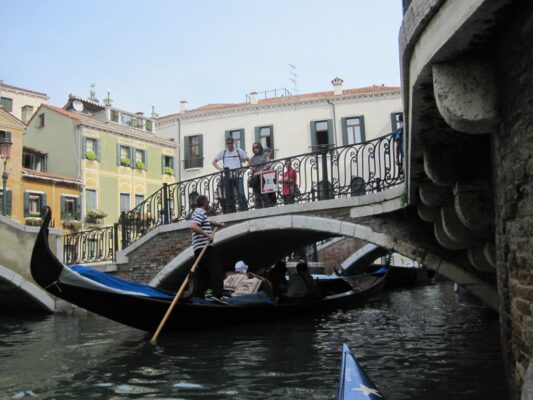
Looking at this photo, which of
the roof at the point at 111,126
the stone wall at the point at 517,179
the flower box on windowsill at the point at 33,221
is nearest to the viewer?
the stone wall at the point at 517,179

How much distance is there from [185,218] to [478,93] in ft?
16.3

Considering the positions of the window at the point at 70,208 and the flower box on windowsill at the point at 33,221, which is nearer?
the flower box on windowsill at the point at 33,221

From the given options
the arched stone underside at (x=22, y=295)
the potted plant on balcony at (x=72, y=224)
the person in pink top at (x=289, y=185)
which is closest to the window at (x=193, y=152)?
the potted plant on balcony at (x=72, y=224)

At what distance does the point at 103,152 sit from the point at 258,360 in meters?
12.8

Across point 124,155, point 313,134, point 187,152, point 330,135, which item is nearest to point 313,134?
point 313,134

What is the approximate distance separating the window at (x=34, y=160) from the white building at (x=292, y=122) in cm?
385

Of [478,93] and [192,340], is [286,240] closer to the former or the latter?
[192,340]

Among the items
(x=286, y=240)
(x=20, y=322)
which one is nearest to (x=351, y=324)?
(x=286, y=240)

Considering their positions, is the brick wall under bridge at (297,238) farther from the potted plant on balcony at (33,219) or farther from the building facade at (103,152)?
the building facade at (103,152)

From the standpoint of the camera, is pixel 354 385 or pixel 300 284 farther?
pixel 300 284

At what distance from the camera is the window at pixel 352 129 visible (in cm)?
1528

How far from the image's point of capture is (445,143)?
2.37m

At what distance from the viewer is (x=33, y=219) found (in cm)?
1328

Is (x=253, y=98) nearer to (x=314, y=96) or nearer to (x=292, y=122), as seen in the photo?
(x=292, y=122)
